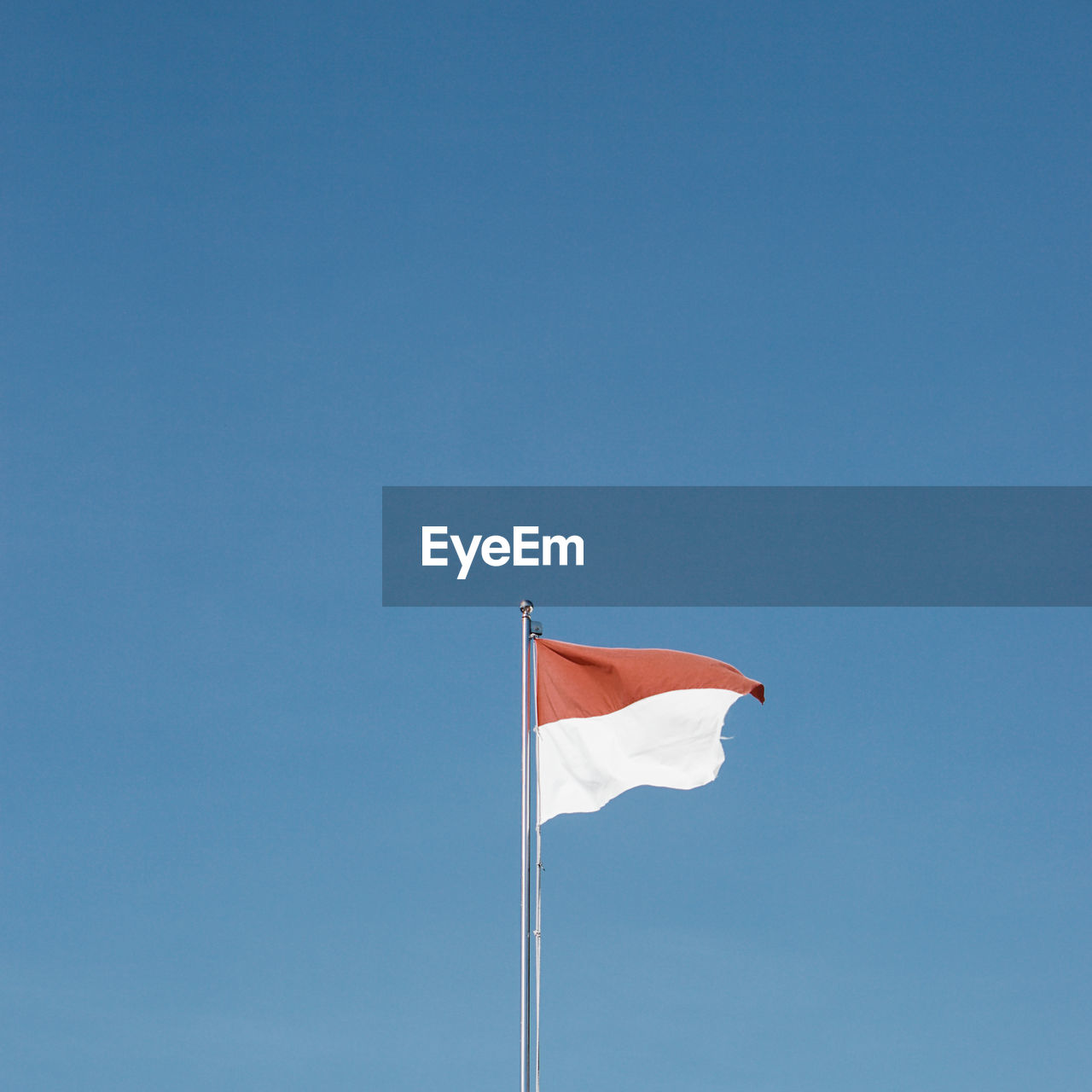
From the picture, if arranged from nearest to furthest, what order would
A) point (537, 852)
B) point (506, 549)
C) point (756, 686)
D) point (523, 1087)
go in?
point (523, 1087)
point (537, 852)
point (756, 686)
point (506, 549)

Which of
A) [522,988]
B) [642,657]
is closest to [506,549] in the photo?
[642,657]

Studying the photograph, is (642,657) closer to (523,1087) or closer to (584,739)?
(584,739)

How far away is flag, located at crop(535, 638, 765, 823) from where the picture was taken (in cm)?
4000

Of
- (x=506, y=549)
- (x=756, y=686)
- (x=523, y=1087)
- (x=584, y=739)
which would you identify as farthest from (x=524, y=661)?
(x=506, y=549)

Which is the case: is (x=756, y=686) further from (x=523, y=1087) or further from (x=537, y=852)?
(x=523, y=1087)

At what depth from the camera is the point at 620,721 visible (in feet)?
132

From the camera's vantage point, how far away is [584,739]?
4006cm

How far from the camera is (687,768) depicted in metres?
40.5

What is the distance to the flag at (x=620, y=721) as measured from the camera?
40000 millimetres

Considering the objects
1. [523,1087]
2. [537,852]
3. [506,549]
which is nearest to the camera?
[523,1087]

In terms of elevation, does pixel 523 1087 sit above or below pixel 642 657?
below

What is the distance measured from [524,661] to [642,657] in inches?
112

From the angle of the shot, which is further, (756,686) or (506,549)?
(506,549)

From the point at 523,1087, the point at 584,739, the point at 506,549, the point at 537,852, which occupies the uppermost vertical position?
the point at 506,549
